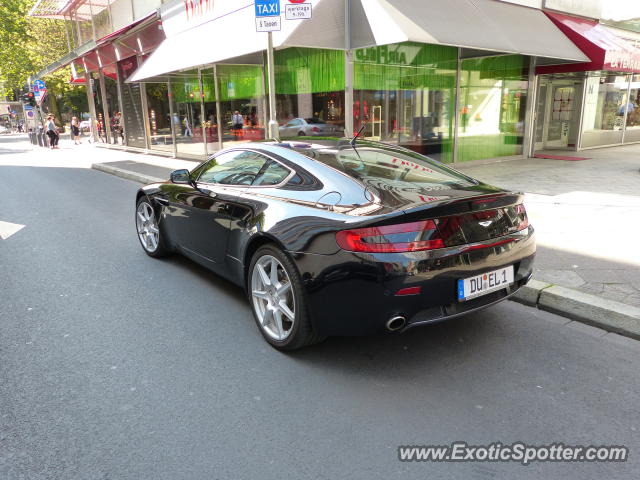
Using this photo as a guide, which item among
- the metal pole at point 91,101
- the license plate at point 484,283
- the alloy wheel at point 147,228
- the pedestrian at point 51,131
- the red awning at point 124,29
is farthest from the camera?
the metal pole at point 91,101

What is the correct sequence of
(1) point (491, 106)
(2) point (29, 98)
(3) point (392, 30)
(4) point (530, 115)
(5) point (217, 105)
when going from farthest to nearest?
(2) point (29, 98), (5) point (217, 105), (4) point (530, 115), (1) point (491, 106), (3) point (392, 30)

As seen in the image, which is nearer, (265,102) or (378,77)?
(378,77)

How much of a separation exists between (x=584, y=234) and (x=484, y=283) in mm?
→ 3695

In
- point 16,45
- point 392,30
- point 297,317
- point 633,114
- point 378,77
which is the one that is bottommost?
point 297,317

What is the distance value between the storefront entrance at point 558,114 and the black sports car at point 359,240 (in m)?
15.5

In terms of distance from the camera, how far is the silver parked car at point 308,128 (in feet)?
37.9

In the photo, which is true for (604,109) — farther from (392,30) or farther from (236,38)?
(236,38)

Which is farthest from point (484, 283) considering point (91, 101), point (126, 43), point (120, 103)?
point (91, 101)

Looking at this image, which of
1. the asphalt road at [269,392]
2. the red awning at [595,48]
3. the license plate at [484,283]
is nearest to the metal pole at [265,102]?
the red awning at [595,48]

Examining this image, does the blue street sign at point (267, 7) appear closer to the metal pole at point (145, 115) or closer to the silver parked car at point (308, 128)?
the silver parked car at point (308, 128)

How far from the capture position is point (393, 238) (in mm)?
2914

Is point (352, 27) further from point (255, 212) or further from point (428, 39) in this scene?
point (255, 212)

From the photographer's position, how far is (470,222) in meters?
3.12

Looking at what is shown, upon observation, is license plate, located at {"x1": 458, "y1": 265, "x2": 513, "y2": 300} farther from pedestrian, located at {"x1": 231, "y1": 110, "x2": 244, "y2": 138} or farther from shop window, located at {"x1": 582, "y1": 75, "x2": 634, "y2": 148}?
shop window, located at {"x1": 582, "y1": 75, "x2": 634, "y2": 148}
